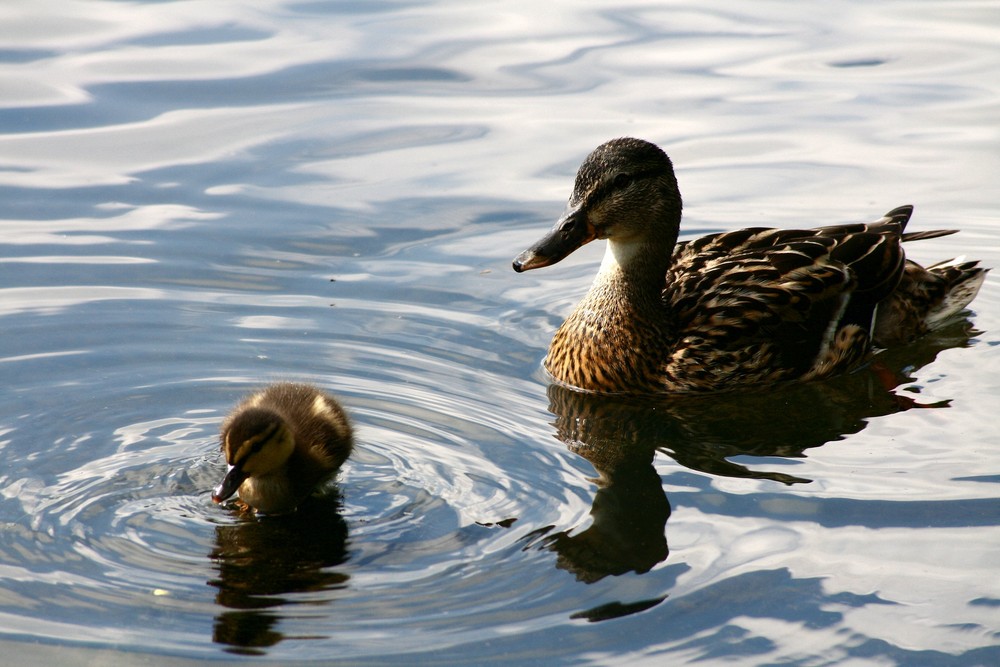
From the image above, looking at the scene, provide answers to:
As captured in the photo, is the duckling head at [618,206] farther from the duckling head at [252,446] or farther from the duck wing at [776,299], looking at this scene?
the duckling head at [252,446]

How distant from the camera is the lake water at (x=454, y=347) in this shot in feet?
16.8

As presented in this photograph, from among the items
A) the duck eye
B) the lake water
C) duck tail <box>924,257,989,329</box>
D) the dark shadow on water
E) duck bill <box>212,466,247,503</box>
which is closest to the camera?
the lake water

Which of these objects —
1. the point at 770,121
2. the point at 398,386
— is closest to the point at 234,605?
the point at 398,386

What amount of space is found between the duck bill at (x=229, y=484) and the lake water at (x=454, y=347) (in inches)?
8.3

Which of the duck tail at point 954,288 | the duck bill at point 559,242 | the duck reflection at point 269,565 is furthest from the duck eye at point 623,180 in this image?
the duck reflection at point 269,565

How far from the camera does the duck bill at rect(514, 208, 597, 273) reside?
745 centimetres

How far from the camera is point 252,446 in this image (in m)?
5.52

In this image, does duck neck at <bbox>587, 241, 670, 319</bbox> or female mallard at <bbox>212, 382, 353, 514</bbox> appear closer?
female mallard at <bbox>212, 382, 353, 514</bbox>

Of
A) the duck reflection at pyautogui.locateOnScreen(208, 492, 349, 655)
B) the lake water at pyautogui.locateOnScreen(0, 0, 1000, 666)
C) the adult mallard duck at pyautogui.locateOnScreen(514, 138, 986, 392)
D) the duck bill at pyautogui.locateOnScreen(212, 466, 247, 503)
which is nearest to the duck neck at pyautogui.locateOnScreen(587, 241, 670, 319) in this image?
the adult mallard duck at pyautogui.locateOnScreen(514, 138, 986, 392)

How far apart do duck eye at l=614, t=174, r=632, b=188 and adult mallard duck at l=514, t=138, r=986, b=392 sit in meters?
0.01

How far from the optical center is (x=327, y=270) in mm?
8461

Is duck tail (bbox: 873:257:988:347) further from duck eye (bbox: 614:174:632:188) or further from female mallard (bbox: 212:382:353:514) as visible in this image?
female mallard (bbox: 212:382:353:514)

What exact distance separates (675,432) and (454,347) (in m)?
1.31

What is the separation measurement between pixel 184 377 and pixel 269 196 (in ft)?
9.00
